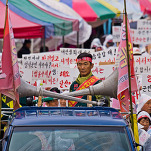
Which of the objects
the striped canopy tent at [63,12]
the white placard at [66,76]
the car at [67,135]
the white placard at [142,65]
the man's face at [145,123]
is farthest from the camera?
the striped canopy tent at [63,12]

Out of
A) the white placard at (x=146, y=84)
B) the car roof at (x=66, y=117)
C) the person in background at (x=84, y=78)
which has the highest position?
the person in background at (x=84, y=78)

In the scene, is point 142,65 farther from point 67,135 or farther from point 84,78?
point 67,135

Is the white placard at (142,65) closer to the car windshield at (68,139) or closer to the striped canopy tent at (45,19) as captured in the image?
the striped canopy tent at (45,19)

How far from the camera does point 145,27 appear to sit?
16297 millimetres

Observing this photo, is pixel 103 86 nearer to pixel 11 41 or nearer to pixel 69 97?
pixel 69 97

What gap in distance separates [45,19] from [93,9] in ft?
19.6

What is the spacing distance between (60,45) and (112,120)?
17.4m

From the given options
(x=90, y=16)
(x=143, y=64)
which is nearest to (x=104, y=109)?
(x=143, y=64)

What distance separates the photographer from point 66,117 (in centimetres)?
545

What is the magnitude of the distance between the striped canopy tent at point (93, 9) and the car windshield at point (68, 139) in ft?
52.3

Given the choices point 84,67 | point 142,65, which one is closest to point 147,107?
point 84,67

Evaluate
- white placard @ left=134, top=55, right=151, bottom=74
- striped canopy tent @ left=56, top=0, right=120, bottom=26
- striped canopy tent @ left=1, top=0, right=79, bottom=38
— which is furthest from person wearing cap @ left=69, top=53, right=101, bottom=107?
striped canopy tent @ left=56, top=0, right=120, bottom=26

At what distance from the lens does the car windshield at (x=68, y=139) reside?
5.20m

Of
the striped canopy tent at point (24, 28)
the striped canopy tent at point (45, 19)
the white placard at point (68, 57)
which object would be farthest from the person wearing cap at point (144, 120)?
the striped canopy tent at point (45, 19)
